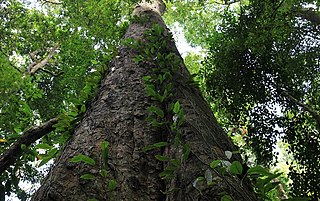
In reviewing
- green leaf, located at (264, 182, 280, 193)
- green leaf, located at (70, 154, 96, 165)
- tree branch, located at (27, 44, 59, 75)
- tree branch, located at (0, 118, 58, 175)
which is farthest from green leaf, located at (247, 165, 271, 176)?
tree branch, located at (27, 44, 59, 75)

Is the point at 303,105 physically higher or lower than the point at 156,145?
higher

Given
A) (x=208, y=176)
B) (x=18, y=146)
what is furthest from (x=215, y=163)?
(x=18, y=146)

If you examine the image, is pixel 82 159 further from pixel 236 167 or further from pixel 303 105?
pixel 303 105

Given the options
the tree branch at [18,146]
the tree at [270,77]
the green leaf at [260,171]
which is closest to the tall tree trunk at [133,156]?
the green leaf at [260,171]

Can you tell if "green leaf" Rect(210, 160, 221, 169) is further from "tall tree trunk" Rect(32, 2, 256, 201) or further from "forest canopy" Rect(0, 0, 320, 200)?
"forest canopy" Rect(0, 0, 320, 200)

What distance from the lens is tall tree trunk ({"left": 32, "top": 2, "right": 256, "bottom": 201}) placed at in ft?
4.05

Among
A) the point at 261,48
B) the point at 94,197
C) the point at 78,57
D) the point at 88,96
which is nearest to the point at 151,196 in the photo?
the point at 94,197

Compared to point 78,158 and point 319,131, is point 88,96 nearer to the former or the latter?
point 78,158

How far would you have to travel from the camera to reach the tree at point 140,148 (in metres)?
1.24

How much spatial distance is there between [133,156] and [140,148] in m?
0.09

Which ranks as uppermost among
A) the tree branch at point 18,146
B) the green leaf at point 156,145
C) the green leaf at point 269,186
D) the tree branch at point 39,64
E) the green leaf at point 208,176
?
the tree branch at point 39,64

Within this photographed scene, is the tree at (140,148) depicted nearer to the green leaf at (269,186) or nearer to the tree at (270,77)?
the green leaf at (269,186)

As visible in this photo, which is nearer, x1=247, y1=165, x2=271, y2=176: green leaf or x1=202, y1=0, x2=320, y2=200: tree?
x1=247, y1=165, x2=271, y2=176: green leaf

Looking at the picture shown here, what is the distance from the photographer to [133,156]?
1.54 metres
